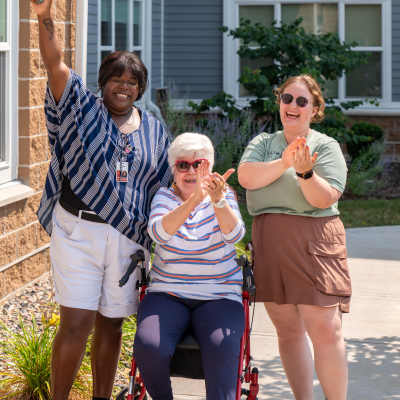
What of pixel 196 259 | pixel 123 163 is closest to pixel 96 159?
pixel 123 163

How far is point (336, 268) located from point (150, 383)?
1.04m

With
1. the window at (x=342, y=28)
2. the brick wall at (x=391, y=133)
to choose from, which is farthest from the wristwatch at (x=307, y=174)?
the window at (x=342, y=28)

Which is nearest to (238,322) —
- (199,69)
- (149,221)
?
(149,221)

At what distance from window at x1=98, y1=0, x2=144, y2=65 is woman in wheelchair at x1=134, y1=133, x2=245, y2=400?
8428mm

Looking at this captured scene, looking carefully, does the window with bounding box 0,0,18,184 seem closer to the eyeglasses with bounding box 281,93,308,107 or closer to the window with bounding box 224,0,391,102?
the eyeglasses with bounding box 281,93,308,107

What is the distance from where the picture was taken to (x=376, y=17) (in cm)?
1484

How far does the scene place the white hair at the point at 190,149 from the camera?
377 cm

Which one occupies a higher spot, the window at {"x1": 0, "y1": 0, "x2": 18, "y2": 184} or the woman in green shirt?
the window at {"x1": 0, "y1": 0, "x2": 18, "y2": 184}

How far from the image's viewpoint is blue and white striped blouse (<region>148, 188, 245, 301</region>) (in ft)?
12.2

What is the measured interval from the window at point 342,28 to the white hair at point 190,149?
37.0 ft

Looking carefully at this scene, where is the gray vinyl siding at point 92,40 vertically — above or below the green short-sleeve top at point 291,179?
above

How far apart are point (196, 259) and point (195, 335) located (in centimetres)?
34

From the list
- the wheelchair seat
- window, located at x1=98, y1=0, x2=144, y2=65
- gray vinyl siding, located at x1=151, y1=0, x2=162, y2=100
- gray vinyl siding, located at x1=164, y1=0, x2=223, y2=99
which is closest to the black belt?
the wheelchair seat

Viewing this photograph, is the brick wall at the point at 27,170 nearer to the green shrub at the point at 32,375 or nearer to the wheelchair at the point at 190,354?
the green shrub at the point at 32,375
